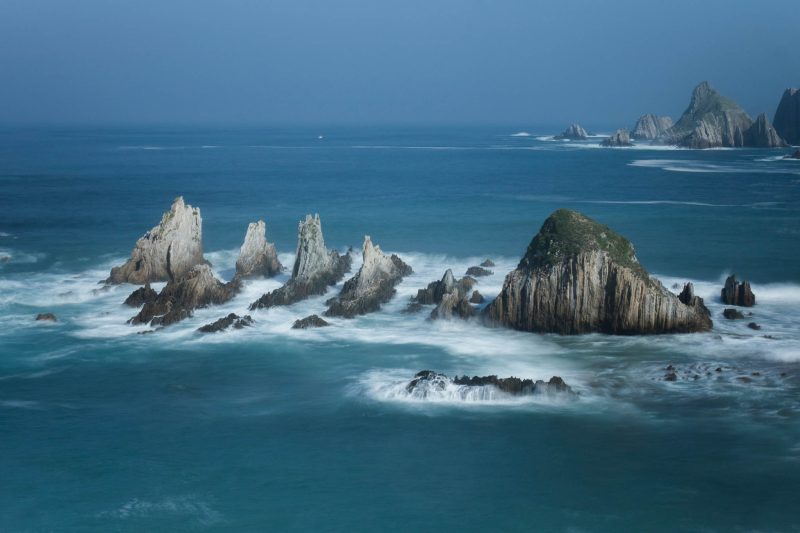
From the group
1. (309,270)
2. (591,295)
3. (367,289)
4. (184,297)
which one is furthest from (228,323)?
(591,295)

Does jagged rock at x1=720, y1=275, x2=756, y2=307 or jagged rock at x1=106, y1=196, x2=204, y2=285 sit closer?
jagged rock at x1=720, y1=275, x2=756, y2=307

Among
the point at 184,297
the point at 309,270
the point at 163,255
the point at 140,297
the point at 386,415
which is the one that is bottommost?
the point at 386,415

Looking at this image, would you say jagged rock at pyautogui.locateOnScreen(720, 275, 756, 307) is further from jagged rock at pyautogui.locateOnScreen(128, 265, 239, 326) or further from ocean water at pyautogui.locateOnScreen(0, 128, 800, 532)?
jagged rock at pyautogui.locateOnScreen(128, 265, 239, 326)

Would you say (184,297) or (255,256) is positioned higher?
(255,256)

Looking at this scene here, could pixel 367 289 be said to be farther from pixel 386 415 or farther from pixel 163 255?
pixel 386 415

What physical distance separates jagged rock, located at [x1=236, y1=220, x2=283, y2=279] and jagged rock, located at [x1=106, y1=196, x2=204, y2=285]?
10.6ft

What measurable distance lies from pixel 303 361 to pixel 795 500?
20.9m

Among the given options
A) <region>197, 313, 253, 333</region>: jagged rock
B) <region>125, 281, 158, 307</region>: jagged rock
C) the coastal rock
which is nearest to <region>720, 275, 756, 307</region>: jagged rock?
the coastal rock

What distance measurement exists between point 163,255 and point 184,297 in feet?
Result: 23.6

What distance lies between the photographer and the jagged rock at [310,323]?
44.3 metres

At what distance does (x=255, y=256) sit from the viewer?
54594 mm

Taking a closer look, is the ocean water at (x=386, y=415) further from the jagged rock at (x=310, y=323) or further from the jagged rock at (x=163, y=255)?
the jagged rock at (x=163, y=255)

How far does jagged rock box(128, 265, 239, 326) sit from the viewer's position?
45312 millimetres

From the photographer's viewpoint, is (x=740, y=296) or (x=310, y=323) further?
(x=740, y=296)
